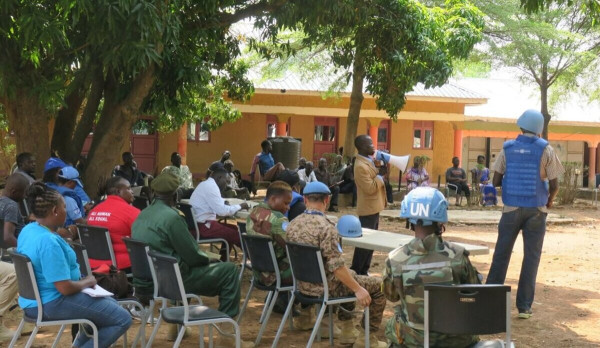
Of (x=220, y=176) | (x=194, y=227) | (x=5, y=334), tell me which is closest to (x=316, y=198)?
(x=5, y=334)

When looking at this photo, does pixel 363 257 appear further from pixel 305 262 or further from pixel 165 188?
pixel 165 188

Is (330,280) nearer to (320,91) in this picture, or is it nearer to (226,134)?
(320,91)

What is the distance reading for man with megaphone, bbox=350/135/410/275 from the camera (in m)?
8.85

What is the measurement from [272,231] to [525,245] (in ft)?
7.73

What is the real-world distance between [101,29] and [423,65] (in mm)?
6083

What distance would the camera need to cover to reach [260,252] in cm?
701

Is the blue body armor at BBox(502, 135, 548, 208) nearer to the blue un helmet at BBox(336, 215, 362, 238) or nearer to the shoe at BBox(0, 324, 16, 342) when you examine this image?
the blue un helmet at BBox(336, 215, 362, 238)

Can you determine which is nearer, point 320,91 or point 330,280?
point 330,280

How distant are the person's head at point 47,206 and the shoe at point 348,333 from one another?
2601 mm

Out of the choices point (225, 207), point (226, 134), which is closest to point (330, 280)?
point (225, 207)

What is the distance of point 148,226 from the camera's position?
646 centimetres

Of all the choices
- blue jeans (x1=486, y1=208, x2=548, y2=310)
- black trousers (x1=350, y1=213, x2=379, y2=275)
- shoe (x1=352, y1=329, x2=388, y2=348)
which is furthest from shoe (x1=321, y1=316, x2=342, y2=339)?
blue jeans (x1=486, y1=208, x2=548, y2=310)

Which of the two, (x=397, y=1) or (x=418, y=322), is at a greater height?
(x=397, y=1)

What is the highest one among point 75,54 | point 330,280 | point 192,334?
point 75,54
